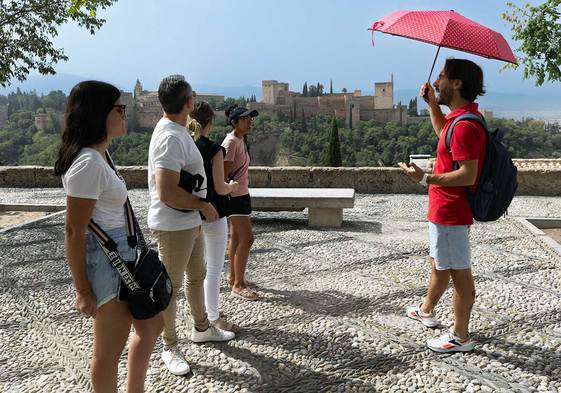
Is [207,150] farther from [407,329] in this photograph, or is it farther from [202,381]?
[407,329]

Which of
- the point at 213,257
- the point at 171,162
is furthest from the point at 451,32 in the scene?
the point at 213,257

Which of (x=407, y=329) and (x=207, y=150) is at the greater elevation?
(x=207, y=150)

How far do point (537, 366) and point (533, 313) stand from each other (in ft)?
2.74

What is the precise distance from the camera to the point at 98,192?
5.84 feet

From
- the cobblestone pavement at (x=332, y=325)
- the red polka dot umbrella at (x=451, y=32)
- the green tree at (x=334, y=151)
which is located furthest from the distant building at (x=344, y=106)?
the red polka dot umbrella at (x=451, y=32)

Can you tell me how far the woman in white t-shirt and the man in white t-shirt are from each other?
1.39 feet

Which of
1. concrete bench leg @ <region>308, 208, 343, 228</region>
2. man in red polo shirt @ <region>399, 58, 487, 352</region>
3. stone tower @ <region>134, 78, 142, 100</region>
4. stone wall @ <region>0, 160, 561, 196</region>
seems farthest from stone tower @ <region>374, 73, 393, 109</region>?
man in red polo shirt @ <region>399, 58, 487, 352</region>

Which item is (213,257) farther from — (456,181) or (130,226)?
(456,181)

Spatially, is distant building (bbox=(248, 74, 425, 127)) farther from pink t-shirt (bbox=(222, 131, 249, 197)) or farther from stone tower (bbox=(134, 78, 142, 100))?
pink t-shirt (bbox=(222, 131, 249, 197))

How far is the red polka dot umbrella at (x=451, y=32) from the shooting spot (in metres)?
2.88

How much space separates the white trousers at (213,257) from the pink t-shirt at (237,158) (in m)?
0.56

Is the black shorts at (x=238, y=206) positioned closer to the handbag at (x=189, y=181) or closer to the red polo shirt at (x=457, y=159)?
the handbag at (x=189, y=181)

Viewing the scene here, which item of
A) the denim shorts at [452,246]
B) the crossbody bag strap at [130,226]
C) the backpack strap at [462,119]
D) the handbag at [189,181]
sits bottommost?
the denim shorts at [452,246]

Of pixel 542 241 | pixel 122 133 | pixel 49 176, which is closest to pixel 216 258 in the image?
pixel 122 133
